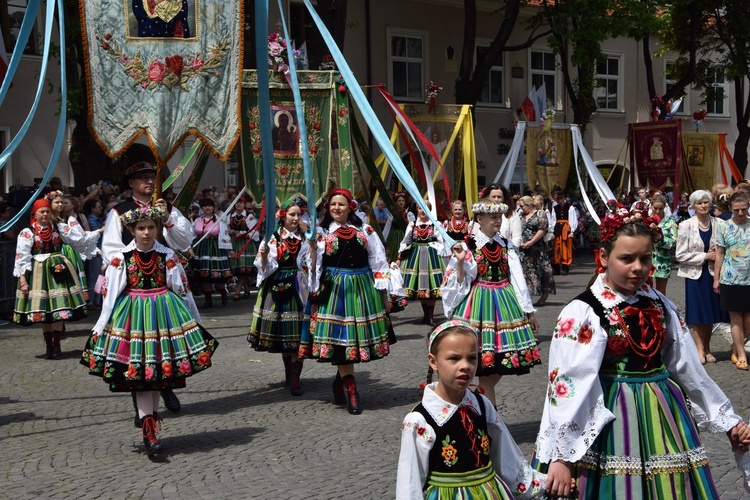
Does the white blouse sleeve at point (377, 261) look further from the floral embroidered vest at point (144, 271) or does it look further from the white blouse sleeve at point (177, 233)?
the floral embroidered vest at point (144, 271)

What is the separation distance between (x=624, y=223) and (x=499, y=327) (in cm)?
336

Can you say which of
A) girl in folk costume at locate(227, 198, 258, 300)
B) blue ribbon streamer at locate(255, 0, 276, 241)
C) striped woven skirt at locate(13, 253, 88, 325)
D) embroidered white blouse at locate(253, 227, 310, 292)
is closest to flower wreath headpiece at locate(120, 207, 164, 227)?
blue ribbon streamer at locate(255, 0, 276, 241)

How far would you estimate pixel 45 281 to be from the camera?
436 inches

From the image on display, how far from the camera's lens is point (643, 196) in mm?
17406

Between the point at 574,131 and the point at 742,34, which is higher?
the point at 742,34

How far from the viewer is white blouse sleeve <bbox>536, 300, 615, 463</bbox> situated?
3.78 metres

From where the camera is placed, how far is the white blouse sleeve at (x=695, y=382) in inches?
156

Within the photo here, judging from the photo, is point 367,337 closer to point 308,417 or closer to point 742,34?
point 308,417

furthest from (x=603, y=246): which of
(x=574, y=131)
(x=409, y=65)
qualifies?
(x=409, y=65)

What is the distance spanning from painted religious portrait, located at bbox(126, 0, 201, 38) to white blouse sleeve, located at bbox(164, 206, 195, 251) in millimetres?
2041

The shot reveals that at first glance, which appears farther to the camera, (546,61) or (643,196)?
(546,61)

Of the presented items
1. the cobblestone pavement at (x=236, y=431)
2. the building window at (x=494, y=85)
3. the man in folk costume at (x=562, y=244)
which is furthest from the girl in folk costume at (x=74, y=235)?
the building window at (x=494, y=85)

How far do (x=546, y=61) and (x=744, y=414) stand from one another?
2543cm

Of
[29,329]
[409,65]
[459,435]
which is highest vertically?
[409,65]
